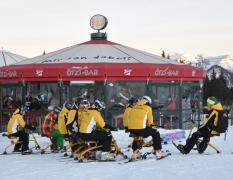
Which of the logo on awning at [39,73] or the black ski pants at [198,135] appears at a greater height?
the logo on awning at [39,73]

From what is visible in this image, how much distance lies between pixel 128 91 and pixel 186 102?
10.9ft

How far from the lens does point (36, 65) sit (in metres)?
25.1

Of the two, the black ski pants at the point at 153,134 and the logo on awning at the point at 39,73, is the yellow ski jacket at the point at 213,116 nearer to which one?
the black ski pants at the point at 153,134

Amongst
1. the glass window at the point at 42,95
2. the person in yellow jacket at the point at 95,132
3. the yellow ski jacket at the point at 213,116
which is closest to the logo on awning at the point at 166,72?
the glass window at the point at 42,95

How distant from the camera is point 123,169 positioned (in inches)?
429

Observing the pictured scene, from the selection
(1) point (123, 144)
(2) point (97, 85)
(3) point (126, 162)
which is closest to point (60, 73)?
(2) point (97, 85)

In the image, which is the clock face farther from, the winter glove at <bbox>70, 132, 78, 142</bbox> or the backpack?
the backpack

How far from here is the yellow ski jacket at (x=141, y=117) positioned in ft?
40.8

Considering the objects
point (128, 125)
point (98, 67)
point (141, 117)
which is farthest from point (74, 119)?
point (98, 67)

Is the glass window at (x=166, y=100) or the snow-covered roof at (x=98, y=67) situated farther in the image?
the glass window at (x=166, y=100)

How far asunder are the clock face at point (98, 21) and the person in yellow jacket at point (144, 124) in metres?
16.3

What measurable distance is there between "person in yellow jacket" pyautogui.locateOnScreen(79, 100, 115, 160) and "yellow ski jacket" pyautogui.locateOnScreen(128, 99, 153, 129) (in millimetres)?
565

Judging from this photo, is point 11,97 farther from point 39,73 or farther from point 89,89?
point 89,89

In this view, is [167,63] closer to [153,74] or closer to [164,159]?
[153,74]
